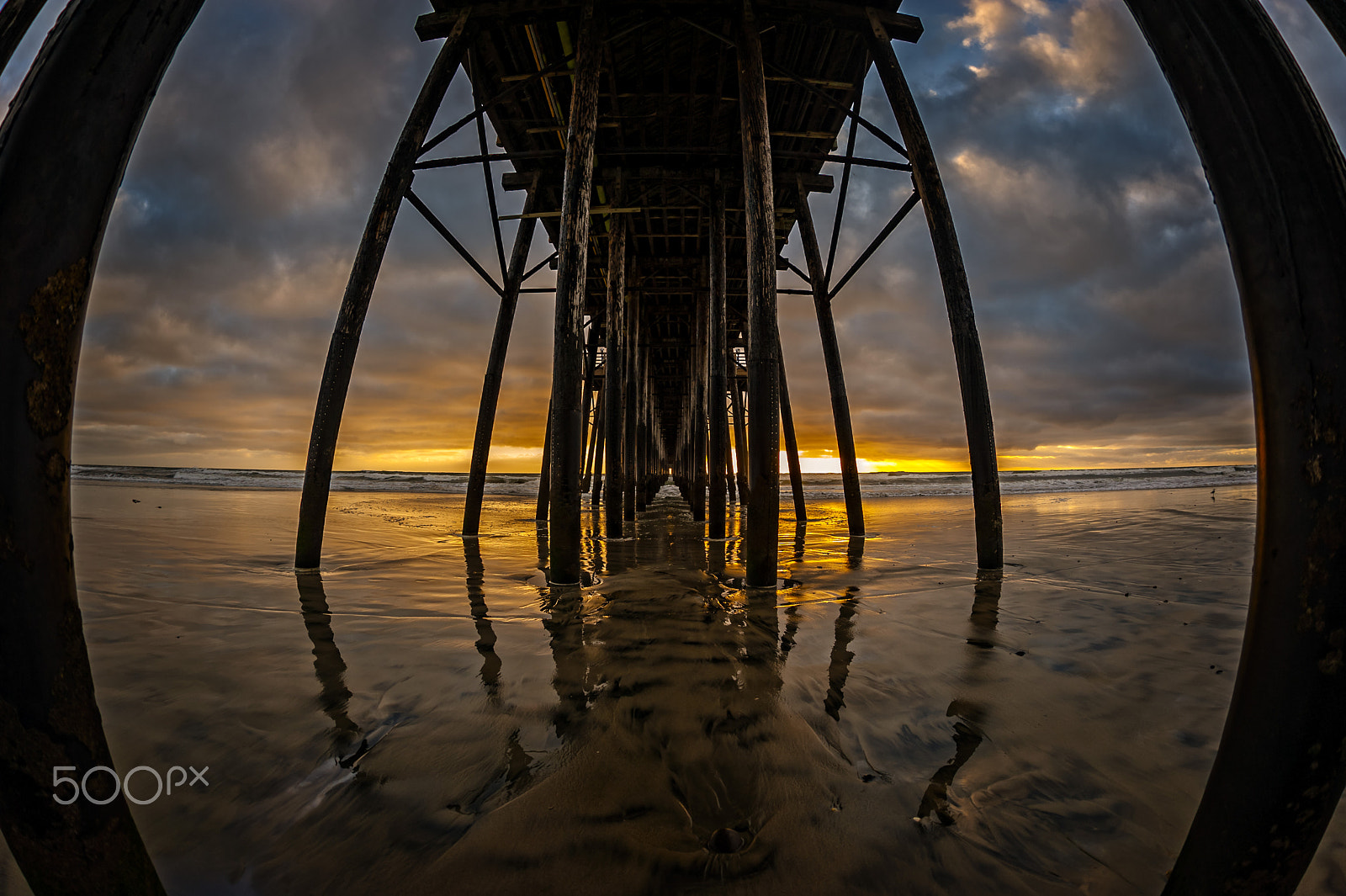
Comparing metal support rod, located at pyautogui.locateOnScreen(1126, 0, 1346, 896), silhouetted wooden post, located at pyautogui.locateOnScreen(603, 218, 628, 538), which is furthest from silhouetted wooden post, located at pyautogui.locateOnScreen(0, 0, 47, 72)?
silhouetted wooden post, located at pyautogui.locateOnScreen(603, 218, 628, 538)

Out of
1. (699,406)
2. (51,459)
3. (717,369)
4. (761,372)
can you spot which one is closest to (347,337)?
(761,372)

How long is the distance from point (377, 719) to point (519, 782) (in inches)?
25.8

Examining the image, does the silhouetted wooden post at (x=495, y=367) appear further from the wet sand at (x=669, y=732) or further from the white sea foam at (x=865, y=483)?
the white sea foam at (x=865, y=483)

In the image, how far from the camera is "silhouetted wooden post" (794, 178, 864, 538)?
21.0 ft

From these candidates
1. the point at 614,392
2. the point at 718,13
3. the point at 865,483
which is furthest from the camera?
the point at 865,483

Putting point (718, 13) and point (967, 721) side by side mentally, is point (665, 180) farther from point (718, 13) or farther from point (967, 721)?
point (967, 721)

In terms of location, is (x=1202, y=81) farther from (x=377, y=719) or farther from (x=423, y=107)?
(x=423, y=107)

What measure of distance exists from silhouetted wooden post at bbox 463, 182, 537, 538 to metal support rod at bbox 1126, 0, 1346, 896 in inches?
246

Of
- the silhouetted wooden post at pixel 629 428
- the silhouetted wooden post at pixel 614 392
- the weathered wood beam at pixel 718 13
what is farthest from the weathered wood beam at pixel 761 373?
the silhouetted wooden post at pixel 629 428

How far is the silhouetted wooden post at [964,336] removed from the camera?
4.05 metres

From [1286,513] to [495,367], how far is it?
259 inches

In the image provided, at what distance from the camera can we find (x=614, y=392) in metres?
6.75

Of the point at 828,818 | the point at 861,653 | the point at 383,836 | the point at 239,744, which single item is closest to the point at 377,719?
the point at 239,744

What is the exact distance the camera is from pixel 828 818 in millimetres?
1125
